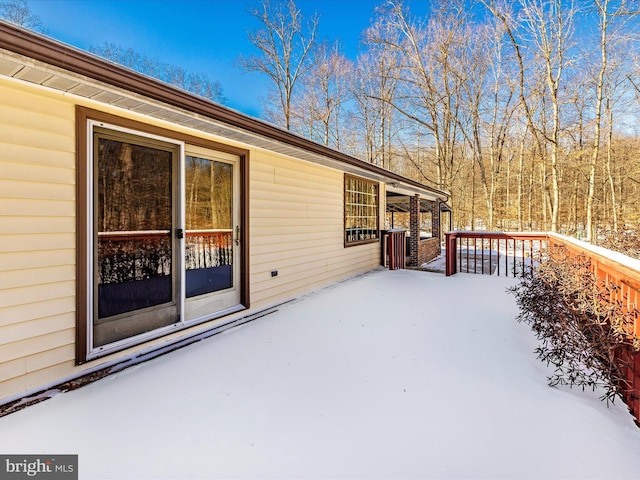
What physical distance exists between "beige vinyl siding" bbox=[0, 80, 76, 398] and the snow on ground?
1.31 ft

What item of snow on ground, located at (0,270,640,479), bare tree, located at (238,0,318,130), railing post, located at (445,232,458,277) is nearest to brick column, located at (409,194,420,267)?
railing post, located at (445,232,458,277)

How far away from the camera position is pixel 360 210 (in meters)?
7.34

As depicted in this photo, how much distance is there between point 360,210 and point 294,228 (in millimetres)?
2549

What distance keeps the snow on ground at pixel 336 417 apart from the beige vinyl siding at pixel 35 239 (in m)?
0.40

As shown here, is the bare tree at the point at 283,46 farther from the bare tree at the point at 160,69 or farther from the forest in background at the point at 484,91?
the bare tree at the point at 160,69

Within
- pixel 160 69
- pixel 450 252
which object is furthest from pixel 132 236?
pixel 160 69

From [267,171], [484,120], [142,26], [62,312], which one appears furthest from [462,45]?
[62,312]

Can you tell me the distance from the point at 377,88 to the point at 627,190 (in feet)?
45.4

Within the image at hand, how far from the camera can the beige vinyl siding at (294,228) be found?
14.7 feet

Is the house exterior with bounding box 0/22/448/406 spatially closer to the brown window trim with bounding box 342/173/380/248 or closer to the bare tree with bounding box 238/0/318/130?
the brown window trim with bounding box 342/173/380/248

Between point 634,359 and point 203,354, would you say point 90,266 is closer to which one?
point 203,354

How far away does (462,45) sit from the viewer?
14812 millimetres

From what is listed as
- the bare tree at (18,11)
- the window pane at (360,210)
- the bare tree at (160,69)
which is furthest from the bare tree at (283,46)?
the window pane at (360,210)

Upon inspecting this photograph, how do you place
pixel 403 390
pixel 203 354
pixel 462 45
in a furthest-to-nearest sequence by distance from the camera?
1. pixel 462 45
2. pixel 203 354
3. pixel 403 390
